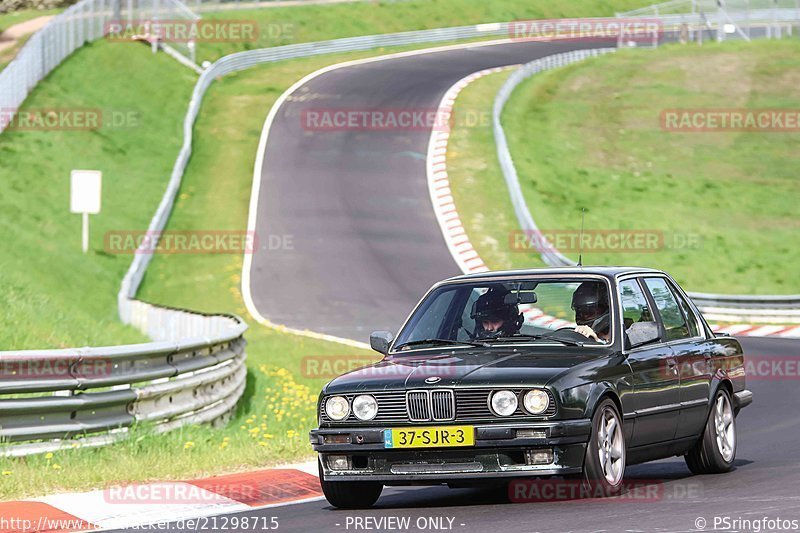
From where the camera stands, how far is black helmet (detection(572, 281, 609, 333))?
990 centimetres

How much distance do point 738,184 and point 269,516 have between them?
39872 mm

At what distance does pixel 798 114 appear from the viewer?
54750 mm

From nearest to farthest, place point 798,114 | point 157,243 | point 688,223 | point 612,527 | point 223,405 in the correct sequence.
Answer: point 612,527 → point 223,405 → point 157,243 → point 688,223 → point 798,114

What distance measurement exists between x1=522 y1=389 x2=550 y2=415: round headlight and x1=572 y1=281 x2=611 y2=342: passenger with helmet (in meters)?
1.23

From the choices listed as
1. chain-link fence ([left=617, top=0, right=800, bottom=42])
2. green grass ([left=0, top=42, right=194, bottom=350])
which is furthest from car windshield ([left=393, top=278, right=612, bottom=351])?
chain-link fence ([left=617, top=0, right=800, bottom=42])

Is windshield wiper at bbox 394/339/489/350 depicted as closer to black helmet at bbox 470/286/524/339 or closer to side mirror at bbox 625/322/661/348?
black helmet at bbox 470/286/524/339

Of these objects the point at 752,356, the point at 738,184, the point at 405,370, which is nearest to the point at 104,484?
the point at 405,370

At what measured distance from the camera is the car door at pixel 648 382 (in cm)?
952

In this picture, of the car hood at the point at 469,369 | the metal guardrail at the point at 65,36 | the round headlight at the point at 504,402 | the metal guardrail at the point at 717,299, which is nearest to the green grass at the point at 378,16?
the metal guardrail at the point at 65,36

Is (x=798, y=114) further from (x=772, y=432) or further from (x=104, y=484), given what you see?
(x=104, y=484)

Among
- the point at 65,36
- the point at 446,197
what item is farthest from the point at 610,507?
the point at 65,36

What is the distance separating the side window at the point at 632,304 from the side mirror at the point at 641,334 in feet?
0.27

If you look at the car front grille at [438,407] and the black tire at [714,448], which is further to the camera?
the black tire at [714,448]

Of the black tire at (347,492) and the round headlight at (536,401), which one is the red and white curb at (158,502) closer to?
the black tire at (347,492)
